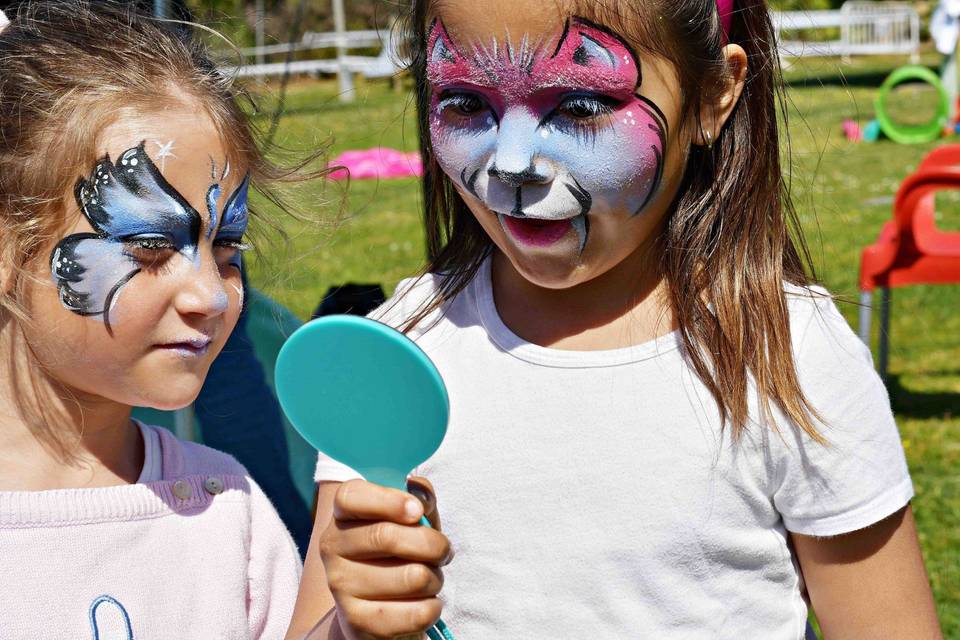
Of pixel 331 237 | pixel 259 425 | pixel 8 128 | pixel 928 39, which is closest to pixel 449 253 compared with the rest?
pixel 331 237

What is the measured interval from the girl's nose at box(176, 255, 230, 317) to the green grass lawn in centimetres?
34

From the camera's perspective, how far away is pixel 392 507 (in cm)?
124

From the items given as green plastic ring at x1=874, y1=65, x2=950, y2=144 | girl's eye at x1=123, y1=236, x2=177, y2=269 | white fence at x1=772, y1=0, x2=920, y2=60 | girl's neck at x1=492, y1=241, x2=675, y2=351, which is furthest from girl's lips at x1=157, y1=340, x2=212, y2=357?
white fence at x1=772, y1=0, x2=920, y2=60

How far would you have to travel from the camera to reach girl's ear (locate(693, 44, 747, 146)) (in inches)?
62.6

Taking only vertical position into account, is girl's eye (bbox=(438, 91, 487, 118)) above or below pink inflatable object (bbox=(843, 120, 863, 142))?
above

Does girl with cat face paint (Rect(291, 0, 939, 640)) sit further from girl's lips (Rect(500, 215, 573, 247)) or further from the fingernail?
the fingernail

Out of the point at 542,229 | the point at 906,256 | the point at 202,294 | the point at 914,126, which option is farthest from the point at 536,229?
the point at 914,126

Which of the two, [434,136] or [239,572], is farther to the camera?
[239,572]

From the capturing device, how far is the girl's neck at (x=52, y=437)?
5.19 feet

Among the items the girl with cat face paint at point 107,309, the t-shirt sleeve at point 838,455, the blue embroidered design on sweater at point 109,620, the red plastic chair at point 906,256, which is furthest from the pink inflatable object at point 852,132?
the blue embroidered design on sweater at point 109,620

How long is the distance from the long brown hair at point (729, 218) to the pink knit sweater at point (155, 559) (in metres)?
0.39

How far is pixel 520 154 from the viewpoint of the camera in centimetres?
147

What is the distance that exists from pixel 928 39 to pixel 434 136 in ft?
92.0

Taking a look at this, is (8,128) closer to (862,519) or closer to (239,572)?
(239,572)
